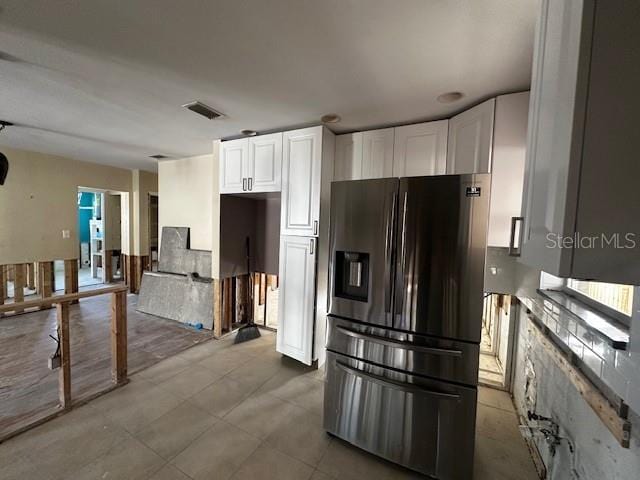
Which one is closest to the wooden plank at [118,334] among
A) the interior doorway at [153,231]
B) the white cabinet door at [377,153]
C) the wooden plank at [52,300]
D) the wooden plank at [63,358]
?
the wooden plank at [52,300]

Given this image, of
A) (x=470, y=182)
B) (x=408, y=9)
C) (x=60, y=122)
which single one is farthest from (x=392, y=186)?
(x=60, y=122)

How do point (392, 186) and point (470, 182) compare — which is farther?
point (392, 186)

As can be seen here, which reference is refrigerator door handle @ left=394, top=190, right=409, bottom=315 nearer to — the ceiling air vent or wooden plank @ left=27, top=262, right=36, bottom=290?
the ceiling air vent

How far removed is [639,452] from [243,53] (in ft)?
7.72

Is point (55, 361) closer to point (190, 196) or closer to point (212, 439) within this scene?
point (212, 439)

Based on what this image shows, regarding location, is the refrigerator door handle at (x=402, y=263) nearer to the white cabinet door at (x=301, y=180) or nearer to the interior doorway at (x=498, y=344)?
the white cabinet door at (x=301, y=180)

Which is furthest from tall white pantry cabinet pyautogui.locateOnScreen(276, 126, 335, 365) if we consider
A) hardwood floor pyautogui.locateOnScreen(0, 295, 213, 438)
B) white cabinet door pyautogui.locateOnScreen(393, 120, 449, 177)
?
hardwood floor pyautogui.locateOnScreen(0, 295, 213, 438)

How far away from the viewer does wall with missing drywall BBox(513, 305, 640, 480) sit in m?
0.91

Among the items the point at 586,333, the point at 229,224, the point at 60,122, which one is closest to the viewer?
the point at 586,333

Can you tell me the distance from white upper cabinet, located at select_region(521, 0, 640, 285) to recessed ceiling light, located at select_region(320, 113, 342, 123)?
184 cm

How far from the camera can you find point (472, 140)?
2.00 meters

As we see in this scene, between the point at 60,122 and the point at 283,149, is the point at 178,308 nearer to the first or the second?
the point at 60,122

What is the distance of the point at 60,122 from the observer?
2.63m

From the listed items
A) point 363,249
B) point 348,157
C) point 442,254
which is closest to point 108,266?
point 348,157
